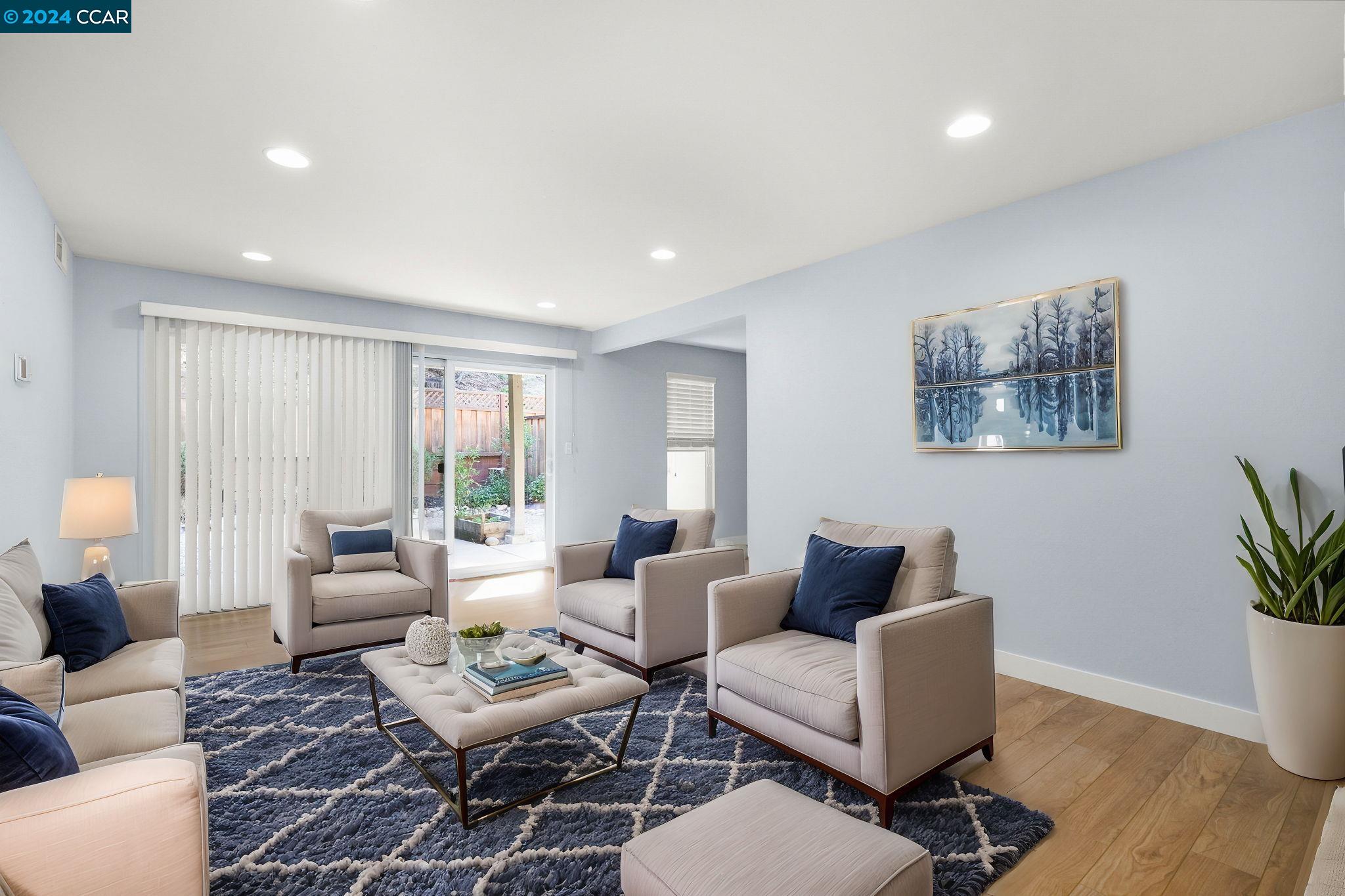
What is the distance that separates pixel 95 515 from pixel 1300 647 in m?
5.25

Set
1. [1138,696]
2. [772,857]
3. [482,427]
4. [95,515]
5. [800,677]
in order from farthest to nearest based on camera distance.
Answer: [482,427]
[95,515]
[1138,696]
[800,677]
[772,857]

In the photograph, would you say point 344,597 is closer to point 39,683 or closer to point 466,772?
point 466,772

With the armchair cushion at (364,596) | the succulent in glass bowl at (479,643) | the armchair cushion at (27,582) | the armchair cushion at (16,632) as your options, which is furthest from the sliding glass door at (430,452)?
the armchair cushion at (16,632)

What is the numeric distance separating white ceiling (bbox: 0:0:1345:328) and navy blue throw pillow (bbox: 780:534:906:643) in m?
1.73

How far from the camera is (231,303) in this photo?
4887 millimetres

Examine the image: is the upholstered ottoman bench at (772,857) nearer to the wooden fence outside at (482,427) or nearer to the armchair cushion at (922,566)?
the armchair cushion at (922,566)

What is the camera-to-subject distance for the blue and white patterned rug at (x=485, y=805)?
182 cm

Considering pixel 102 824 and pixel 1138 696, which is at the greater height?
pixel 102 824

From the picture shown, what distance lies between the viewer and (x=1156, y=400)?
2.95 m

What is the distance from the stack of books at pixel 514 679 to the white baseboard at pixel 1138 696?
8.12 ft

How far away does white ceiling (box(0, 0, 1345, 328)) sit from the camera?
2016 mm

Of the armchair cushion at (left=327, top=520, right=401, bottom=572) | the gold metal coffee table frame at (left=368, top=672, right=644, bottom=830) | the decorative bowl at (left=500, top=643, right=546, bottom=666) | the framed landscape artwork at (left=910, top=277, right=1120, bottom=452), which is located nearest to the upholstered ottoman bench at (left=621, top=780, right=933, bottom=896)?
the gold metal coffee table frame at (left=368, top=672, right=644, bottom=830)

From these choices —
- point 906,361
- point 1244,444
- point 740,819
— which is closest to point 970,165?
point 906,361

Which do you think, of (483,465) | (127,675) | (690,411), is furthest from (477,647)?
(690,411)
